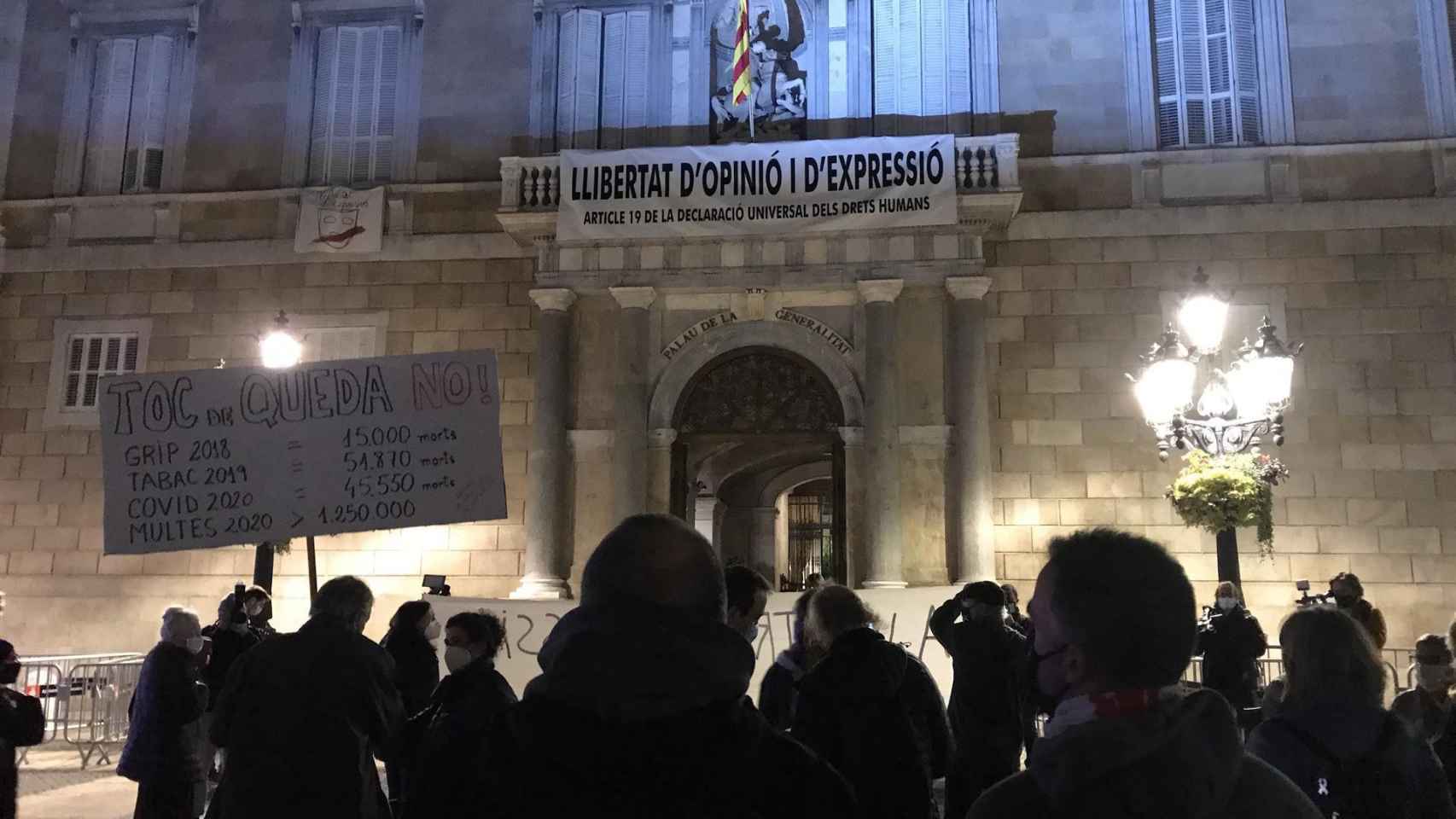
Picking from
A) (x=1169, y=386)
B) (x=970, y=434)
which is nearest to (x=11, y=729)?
(x=1169, y=386)

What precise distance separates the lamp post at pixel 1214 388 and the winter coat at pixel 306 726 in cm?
770

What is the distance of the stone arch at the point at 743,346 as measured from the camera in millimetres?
13469

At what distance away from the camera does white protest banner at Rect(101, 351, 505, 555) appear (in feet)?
20.0

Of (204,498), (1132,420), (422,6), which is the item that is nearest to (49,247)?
(422,6)

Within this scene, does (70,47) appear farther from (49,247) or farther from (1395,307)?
(1395,307)

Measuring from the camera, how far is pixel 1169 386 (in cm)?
948

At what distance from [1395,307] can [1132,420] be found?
11.6ft

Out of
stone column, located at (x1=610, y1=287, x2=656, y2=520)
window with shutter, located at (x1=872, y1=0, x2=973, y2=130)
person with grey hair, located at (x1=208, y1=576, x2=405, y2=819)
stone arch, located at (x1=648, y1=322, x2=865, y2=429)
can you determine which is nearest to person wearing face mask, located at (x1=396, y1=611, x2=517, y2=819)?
person with grey hair, located at (x1=208, y1=576, x2=405, y2=819)

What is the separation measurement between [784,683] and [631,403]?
29.1 ft

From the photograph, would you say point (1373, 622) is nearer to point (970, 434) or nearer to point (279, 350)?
point (970, 434)

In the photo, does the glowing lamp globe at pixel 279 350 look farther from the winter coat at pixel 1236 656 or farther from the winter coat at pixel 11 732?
the winter coat at pixel 1236 656

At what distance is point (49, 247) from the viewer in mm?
15609

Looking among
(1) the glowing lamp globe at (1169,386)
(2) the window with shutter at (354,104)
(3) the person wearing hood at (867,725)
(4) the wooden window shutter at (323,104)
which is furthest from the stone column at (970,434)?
(4) the wooden window shutter at (323,104)

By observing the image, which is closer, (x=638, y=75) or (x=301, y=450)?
(x=301, y=450)
